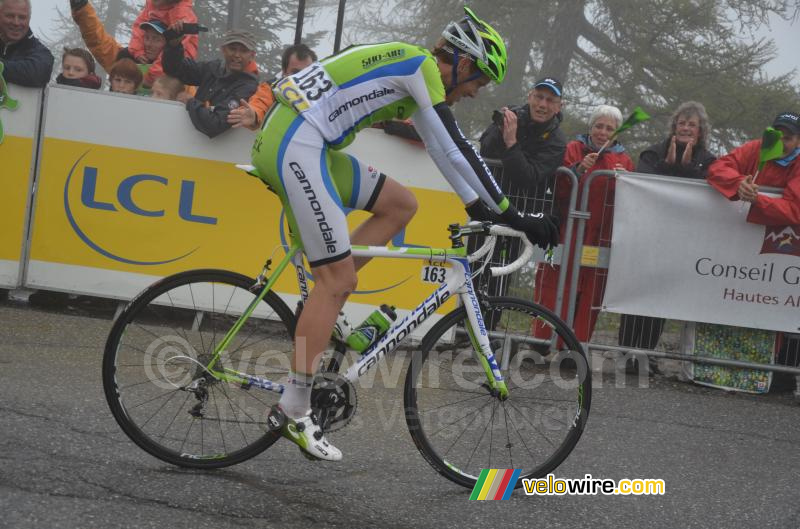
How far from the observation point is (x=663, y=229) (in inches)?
304

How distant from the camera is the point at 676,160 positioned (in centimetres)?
809

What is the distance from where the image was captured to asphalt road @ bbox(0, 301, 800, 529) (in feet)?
12.7

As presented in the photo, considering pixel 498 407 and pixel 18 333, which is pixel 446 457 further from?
pixel 18 333

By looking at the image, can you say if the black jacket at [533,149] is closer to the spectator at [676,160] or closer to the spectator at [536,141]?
the spectator at [536,141]

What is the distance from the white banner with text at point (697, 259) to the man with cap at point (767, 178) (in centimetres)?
11

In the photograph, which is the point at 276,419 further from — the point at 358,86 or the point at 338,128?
the point at 358,86

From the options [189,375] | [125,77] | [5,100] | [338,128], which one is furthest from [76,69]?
[338,128]

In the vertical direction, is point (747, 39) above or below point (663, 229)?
above

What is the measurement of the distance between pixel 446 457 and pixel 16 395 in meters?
2.37

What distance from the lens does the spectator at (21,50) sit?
25.1ft

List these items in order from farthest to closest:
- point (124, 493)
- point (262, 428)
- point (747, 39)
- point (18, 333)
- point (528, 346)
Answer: point (747, 39) → point (18, 333) → point (528, 346) → point (262, 428) → point (124, 493)

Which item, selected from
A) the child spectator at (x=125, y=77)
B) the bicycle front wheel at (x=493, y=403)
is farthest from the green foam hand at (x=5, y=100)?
the bicycle front wheel at (x=493, y=403)

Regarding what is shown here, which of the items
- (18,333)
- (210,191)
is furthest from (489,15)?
(18,333)

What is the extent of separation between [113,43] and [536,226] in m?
6.78
